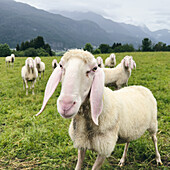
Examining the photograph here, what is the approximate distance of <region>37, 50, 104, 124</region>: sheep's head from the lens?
1271 millimetres

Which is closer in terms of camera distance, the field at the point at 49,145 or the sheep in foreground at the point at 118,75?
the field at the point at 49,145

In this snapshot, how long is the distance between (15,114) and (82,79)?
3876mm

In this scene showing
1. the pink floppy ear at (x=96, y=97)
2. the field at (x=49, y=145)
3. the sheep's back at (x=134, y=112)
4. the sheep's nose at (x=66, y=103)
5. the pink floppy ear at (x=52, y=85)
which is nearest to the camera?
the sheep's nose at (x=66, y=103)

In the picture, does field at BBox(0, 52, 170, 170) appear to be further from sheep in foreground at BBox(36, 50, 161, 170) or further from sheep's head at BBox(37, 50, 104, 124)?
sheep's head at BBox(37, 50, 104, 124)

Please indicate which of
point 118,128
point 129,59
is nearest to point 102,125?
point 118,128

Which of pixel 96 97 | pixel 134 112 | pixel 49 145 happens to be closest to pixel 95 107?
pixel 96 97

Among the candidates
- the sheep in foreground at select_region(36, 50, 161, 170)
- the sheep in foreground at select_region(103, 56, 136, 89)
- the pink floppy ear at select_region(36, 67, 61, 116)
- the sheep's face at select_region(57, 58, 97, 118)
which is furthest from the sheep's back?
the sheep in foreground at select_region(103, 56, 136, 89)

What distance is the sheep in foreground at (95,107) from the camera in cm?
134

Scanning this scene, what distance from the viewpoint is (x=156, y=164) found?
275cm

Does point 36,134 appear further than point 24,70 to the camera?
No

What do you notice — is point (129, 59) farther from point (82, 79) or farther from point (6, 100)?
point (82, 79)

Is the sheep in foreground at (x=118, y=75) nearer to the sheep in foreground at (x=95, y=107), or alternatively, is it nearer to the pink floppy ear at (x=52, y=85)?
the sheep in foreground at (x=95, y=107)

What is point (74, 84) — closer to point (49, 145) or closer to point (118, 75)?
point (49, 145)

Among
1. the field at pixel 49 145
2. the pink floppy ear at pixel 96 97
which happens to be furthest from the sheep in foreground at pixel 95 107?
the field at pixel 49 145
